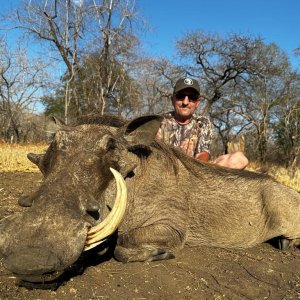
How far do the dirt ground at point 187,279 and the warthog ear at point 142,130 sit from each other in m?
1.03

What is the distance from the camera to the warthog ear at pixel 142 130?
138 inches

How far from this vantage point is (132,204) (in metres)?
3.67

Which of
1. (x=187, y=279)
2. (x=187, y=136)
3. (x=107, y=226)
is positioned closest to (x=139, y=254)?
(x=187, y=279)

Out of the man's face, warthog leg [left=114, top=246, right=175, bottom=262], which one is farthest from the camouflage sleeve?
warthog leg [left=114, top=246, right=175, bottom=262]

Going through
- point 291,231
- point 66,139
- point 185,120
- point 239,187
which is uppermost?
point 185,120

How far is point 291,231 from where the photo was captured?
4395 millimetres

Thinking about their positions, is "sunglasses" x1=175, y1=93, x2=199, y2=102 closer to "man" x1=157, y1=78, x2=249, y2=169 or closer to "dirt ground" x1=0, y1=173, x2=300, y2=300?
"man" x1=157, y1=78, x2=249, y2=169

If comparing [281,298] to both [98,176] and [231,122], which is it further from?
[231,122]

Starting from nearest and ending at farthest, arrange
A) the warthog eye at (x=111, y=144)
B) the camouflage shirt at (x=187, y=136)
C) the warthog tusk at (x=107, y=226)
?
the warthog tusk at (x=107, y=226) → the warthog eye at (x=111, y=144) → the camouflage shirt at (x=187, y=136)

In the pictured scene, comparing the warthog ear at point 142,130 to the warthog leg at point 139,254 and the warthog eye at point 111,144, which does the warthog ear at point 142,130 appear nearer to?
the warthog eye at point 111,144

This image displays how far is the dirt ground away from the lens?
2.71 m

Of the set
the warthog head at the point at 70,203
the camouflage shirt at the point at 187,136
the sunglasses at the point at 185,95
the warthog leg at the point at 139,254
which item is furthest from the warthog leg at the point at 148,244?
the sunglasses at the point at 185,95

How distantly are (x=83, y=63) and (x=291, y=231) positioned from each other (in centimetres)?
1914

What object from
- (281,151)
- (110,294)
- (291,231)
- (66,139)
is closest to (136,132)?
(66,139)
